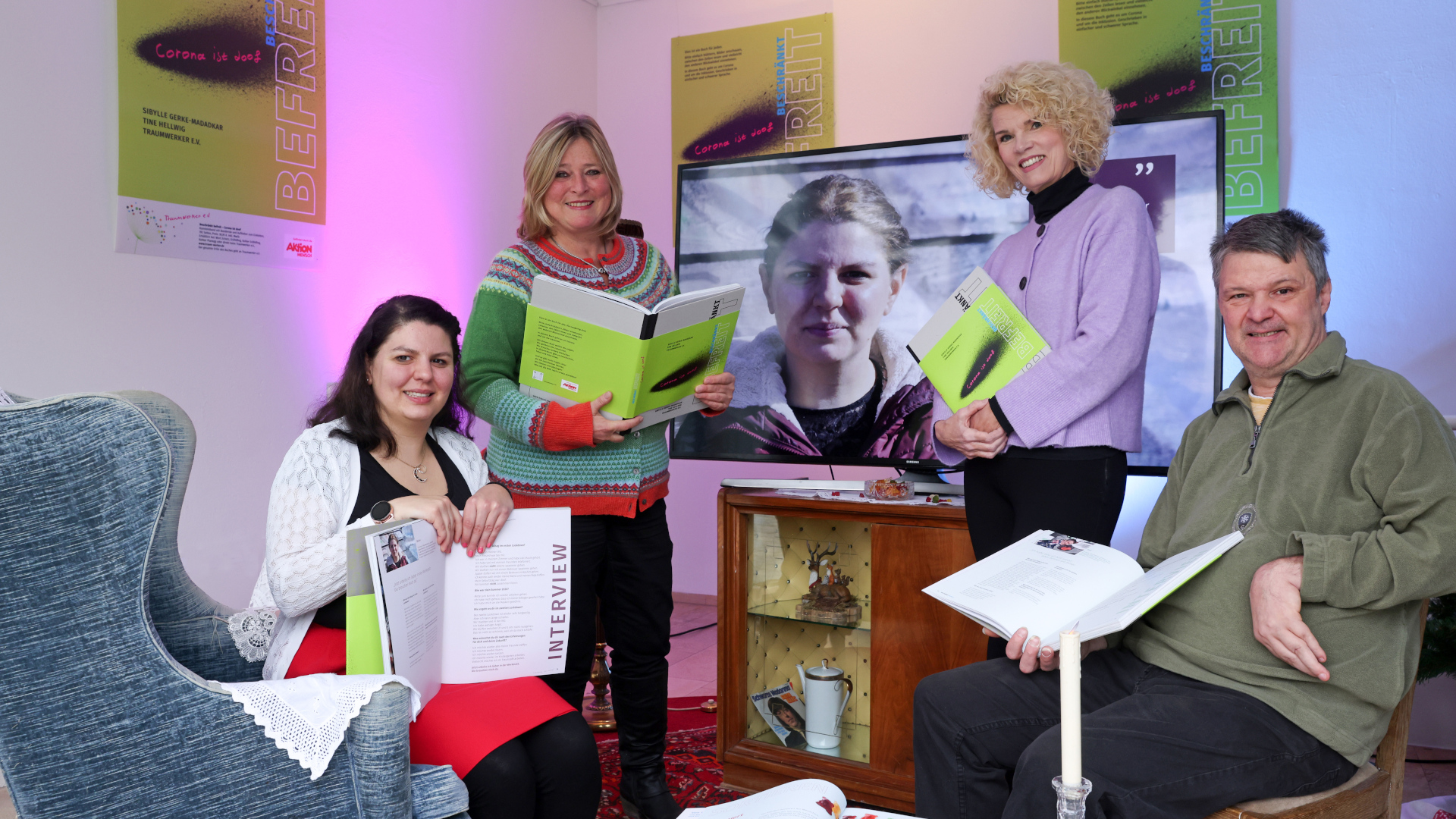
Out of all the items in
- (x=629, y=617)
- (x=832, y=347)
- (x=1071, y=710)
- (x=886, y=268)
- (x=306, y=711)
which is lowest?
(x=629, y=617)

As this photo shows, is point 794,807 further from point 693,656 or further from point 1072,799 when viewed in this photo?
point 693,656

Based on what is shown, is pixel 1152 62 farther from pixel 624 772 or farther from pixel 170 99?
pixel 170 99

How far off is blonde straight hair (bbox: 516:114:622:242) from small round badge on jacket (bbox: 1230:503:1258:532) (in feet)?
4.21

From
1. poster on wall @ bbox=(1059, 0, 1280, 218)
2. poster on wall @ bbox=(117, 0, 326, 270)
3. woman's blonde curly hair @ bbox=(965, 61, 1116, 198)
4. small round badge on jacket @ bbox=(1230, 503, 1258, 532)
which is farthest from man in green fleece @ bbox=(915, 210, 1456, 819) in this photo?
poster on wall @ bbox=(117, 0, 326, 270)

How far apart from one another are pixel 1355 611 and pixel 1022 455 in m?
0.59

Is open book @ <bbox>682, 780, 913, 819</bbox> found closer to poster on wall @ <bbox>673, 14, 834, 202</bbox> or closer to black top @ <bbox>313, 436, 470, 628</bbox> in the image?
black top @ <bbox>313, 436, 470, 628</bbox>

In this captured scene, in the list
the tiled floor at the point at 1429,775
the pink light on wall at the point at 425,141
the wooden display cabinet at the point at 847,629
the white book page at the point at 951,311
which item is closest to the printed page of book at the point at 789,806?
the white book page at the point at 951,311

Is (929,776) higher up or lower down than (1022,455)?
lower down

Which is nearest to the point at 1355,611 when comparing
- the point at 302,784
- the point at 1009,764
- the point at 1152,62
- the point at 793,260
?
the point at 1009,764

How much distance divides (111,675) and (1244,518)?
59.0 inches

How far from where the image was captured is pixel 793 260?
2691 mm

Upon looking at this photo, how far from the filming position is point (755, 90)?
429cm

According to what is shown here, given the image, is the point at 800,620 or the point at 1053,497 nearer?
the point at 1053,497

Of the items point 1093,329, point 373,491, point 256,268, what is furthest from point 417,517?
point 256,268
